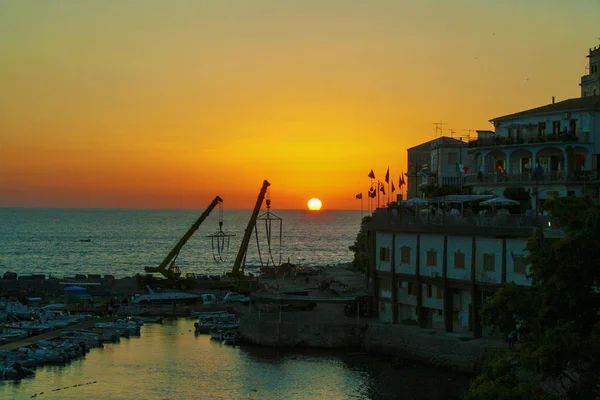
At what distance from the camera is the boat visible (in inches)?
3415

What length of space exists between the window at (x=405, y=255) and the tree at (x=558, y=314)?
31643 millimetres

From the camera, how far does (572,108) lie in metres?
63.1

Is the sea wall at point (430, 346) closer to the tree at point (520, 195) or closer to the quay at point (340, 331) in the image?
the quay at point (340, 331)

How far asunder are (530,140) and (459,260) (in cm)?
1442

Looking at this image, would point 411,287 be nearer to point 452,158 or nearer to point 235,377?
point 235,377

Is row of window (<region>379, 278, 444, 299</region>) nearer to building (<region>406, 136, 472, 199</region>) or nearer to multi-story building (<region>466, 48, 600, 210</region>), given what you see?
multi-story building (<region>466, 48, 600, 210</region>)

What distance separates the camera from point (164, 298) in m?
87.9

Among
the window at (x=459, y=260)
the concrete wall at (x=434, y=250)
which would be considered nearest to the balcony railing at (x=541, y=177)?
the concrete wall at (x=434, y=250)

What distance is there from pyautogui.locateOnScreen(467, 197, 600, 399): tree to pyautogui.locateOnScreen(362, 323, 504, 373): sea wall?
22.8 meters

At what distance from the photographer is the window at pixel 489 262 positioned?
52656mm

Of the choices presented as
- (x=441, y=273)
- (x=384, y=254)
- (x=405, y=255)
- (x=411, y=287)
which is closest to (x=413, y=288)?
(x=411, y=287)

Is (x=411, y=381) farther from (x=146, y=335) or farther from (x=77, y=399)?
(x=146, y=335)

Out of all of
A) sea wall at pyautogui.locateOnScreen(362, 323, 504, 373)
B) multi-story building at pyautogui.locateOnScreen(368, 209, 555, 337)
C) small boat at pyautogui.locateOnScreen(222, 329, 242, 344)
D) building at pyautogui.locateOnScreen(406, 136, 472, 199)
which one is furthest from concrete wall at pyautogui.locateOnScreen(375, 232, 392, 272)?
building at pyautogui.locateOnScreen(406, 136, 472, 199)

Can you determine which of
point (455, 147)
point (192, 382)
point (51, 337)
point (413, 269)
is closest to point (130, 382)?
point (192, 382)
